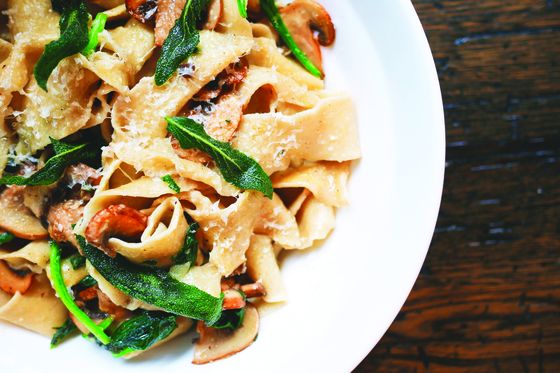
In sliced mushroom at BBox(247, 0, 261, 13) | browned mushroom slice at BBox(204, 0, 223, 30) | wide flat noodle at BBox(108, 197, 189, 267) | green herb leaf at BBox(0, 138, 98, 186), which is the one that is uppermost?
browned mushroom slice at BBox(204, 0, 223, 30)


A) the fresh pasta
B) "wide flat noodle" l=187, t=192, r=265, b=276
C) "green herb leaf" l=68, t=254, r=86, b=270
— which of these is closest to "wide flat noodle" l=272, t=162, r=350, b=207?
the fresh pasta

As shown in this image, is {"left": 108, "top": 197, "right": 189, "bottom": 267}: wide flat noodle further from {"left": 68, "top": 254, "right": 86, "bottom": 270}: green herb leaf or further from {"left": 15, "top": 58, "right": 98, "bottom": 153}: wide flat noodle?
{"left": 15, "top": 58, "right": 98, "bottom": 153}: wide flat noodle

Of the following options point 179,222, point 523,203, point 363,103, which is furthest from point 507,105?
point 179,222

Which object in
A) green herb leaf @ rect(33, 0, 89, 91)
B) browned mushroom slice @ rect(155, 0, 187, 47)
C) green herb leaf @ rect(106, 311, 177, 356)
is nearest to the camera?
green herb leaf @ rect(33, 0, 89, 91)

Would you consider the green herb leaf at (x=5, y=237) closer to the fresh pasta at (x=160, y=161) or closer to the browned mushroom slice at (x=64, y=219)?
the fresh pasta at (x=160, y=161)

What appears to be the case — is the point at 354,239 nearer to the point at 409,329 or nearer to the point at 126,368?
the point at 409,329

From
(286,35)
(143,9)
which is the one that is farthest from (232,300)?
(143,9)

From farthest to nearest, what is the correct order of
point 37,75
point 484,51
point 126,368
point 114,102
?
point 484,51, point 126,368, point 114,102, point 37,75
